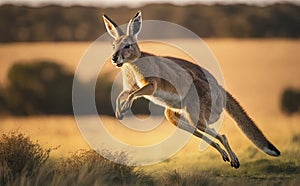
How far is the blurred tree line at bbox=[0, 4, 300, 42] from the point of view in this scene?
1528 inches

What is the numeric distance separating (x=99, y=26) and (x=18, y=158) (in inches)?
1082

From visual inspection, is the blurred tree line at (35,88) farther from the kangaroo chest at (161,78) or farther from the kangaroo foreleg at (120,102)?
the kangaroo foreleg at (120,102)

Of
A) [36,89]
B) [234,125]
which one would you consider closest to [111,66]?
[36,89]

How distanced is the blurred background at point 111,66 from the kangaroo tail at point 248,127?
50.8 ft

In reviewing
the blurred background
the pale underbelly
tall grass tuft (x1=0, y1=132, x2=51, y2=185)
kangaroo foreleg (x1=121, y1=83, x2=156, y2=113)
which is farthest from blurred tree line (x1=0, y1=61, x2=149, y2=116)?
kangaroo foreleg (x1=121, y1=83, x2=156, y2=113)

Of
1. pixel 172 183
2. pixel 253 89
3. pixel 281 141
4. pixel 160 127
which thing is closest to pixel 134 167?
pixel 172 183

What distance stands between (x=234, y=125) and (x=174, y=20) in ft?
72.3

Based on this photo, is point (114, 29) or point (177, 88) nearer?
point (114, 29)

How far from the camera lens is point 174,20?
128ft

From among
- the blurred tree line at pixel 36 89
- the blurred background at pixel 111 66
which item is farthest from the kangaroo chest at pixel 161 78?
the blurred tree line at pixel 36 89

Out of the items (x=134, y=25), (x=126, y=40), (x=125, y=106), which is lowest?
(x=125, y=106)

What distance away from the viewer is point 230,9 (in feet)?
140

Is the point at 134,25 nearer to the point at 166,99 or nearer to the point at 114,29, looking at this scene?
the point at 114,29

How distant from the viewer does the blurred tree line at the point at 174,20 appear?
38812 millimetres
